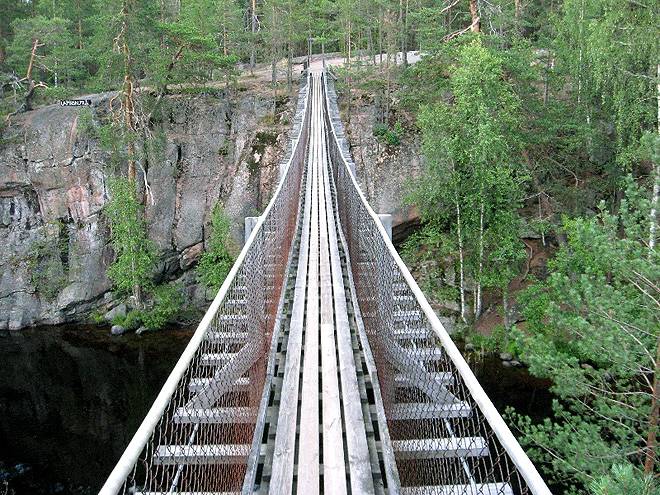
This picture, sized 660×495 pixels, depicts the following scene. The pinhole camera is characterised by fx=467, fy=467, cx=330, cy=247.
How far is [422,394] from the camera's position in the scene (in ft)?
11.3

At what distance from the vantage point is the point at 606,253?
16.9 feet

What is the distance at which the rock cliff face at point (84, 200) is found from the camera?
1485 cm

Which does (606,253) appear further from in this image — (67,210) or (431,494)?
(67,210)

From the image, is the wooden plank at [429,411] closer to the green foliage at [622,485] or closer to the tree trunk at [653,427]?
the green foliage at [622,485]

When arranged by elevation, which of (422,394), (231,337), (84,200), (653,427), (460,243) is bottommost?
(653,427)

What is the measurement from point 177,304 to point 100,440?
5611 millimetres

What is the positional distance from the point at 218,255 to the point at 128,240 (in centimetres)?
263

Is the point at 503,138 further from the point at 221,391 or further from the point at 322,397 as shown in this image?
the point at 221,391

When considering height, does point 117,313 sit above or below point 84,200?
below

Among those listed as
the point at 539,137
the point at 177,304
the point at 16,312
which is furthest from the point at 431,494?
the point at 16,312

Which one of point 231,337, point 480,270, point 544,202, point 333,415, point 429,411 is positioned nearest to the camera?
point 429,411

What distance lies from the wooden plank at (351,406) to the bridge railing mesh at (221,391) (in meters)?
0.62

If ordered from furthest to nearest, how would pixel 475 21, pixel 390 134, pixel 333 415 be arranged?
1. pixel 390 134
2. pixel 475 21
3. pixel 333 415

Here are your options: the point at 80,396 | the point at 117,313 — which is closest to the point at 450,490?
the point at 80,396
